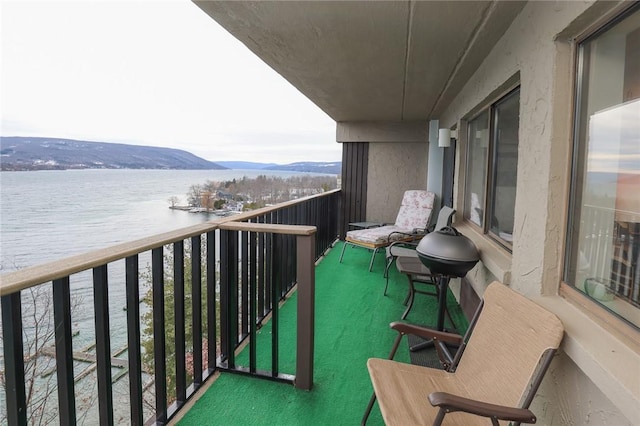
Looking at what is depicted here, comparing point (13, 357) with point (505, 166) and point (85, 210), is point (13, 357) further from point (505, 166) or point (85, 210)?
point (85, 210)

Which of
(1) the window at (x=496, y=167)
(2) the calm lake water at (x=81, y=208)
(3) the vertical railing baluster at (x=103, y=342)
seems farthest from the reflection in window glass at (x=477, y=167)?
(2) the calm lake water at (x=81, y=208)

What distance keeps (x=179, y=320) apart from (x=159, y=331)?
153mm

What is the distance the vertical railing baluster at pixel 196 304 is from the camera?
193 centimetres

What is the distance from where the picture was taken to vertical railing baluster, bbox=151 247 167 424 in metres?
1.62

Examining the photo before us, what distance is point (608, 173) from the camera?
1254 millimetres

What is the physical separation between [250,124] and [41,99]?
13173 millimetres

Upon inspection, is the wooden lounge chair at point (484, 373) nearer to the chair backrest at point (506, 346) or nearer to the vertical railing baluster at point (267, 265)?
the chair backrest at point (506, 346)

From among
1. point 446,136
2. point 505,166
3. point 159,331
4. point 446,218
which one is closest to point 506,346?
point 505,166

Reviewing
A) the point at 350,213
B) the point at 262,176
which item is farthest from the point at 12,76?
the point at 350,213

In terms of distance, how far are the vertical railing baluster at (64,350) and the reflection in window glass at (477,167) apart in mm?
2882

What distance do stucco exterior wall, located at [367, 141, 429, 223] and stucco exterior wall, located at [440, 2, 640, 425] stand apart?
4434mm

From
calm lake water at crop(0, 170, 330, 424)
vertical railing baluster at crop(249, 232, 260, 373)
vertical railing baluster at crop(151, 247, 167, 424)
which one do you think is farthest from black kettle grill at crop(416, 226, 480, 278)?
calm lake water at crop(0, 170, 330, 424)

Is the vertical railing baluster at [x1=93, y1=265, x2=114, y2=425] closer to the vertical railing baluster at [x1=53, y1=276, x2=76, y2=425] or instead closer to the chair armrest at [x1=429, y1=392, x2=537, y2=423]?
the vertical railing baluster at [x1=53, y1=276, x2=76, y2=425]

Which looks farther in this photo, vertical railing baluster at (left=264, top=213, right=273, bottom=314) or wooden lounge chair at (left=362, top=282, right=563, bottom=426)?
vertical railing baluster at (left=264, top=213, right=273, bottom=314)
